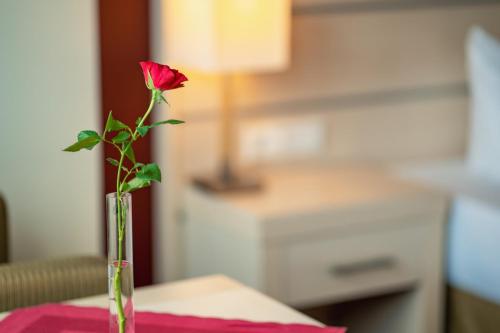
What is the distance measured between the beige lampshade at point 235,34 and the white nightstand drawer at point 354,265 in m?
0.45

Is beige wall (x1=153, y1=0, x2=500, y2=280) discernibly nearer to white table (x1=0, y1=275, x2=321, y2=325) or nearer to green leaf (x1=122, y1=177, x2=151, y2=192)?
white table (x1=0, y1=275, x2=321, y2=325)

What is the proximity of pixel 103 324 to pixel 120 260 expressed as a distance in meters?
0.26

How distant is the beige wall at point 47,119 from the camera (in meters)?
2.03

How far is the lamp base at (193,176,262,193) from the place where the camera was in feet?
7.59

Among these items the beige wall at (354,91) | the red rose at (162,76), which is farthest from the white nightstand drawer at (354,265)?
the red rose at (162,76)

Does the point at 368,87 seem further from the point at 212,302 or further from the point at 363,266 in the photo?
the point at 212,302

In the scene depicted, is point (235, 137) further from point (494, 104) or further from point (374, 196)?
point (494, 104)

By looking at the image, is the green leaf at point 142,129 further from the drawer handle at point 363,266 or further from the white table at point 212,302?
the drawer handle at point 363,266

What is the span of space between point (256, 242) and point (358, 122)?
2.14 feet

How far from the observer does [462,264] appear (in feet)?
7.68

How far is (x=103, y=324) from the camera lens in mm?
1352

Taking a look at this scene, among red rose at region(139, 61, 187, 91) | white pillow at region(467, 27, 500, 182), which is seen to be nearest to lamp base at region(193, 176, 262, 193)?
white pillow at region(467, 27, 500, 182)

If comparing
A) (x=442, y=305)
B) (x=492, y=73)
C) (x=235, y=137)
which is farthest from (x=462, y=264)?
(x=235, y=137)

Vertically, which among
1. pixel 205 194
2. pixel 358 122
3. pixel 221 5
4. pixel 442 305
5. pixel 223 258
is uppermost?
pixel 221 5
